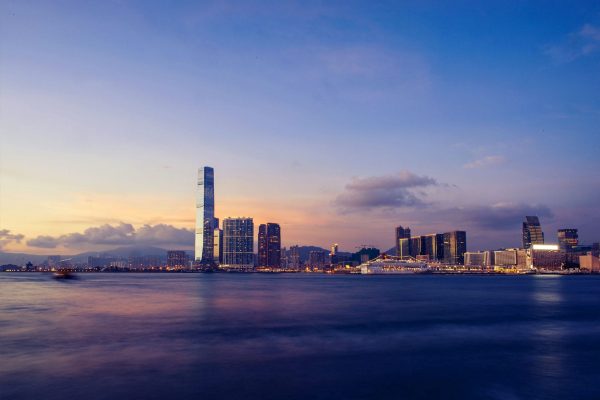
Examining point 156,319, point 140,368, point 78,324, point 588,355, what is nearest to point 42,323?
point 78,324

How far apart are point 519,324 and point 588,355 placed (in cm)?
1772

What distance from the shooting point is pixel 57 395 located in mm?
21922

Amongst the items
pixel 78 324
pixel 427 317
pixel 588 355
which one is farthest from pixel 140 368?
pixel 427 317

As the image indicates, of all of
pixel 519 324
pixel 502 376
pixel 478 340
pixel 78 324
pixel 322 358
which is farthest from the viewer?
pixel 519 324

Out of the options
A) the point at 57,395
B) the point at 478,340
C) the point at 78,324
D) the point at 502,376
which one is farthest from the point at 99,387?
the point at 478,340

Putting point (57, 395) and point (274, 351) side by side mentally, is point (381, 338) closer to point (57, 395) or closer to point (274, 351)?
point (274, 351)

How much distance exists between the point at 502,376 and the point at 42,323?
142 feet

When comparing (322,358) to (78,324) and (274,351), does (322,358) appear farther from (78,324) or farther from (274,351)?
(78,324)

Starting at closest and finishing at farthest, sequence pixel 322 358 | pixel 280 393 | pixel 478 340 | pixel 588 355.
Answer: pixel 280 393 < pixel 322 358 < pixel 588 355 < pixel 478 340

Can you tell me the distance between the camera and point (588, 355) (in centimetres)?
3212

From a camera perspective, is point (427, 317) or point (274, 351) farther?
point (427, 317)

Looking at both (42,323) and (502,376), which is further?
(42,323)

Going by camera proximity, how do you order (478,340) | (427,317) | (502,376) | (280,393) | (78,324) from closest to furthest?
(280,393)
(502,376)
(478,340)
(78,324)
(427,317)

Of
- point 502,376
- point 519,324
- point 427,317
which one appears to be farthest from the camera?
point 427,317
